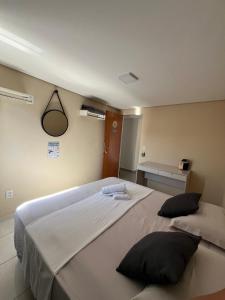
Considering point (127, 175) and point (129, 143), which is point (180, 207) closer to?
point (127, 175)

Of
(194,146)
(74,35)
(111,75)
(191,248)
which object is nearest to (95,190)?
(191,248)

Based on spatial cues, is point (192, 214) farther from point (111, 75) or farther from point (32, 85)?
point (32, 85)

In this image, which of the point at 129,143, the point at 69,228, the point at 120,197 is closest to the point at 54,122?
the point at 120,197

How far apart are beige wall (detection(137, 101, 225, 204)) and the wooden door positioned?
2.93 feet

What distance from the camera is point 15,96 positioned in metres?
1.98

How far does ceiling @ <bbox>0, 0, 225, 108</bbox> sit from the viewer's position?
0.92 meters

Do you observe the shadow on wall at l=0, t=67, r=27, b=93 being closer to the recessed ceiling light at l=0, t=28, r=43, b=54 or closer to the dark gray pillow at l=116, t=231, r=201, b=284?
the recessed ceiling light at l=0, t=28, r=43, b=54

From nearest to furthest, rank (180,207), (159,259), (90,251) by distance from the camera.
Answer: (159,259) → (90,251) → (180,207)

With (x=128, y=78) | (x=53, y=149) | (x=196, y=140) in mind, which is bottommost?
(x=53, y=149)

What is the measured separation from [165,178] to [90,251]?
2.37 metres

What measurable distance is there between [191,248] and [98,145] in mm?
2858

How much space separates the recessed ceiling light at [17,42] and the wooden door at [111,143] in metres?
2.09

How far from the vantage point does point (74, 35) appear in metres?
1.21

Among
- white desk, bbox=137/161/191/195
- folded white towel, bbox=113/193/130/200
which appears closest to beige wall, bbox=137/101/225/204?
white desk, bbox=137/161/191/195
